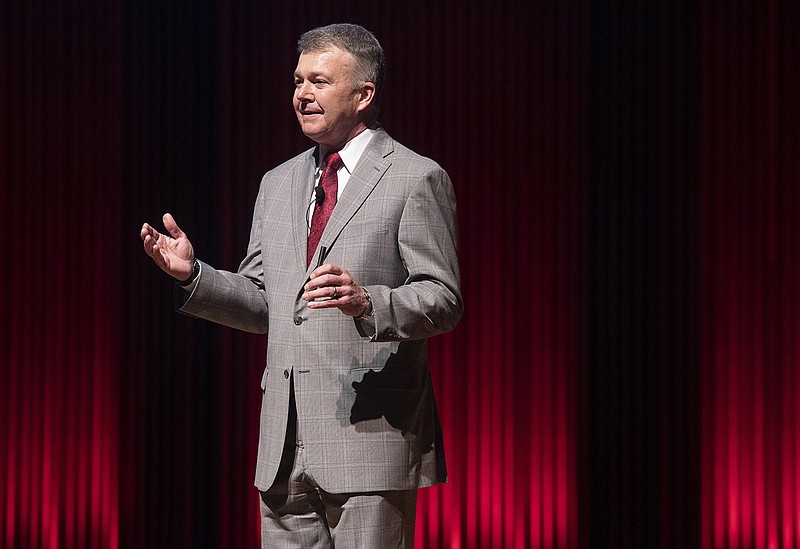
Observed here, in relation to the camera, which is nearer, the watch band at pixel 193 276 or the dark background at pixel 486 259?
the watch band at pixel 193 276

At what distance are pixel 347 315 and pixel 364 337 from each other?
47 mm

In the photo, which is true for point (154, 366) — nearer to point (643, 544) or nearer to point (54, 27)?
point (54, 27)

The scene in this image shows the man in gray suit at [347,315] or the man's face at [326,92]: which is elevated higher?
the man's face at [326,92]

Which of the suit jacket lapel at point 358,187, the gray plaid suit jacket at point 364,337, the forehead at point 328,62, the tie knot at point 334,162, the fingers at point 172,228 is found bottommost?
the gray plaid suit jacket at point 364,337

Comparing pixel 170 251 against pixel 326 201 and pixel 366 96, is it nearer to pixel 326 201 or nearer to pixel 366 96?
pixel 326 201

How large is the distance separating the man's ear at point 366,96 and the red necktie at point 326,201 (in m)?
0.11

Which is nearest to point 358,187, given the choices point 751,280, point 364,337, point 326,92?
point 326,92

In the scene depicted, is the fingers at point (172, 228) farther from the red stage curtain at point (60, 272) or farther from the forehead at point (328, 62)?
the red stage curtain at point (60, 272)

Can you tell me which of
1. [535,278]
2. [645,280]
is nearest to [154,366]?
[535,278]

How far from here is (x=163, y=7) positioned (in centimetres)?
370

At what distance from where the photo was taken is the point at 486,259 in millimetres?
3629

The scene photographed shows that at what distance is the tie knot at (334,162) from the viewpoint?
6.14 ft

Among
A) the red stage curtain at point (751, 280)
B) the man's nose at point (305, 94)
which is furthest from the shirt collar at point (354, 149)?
the red stage curtain at point (751, 280)

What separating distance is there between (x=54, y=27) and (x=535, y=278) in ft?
6.74
